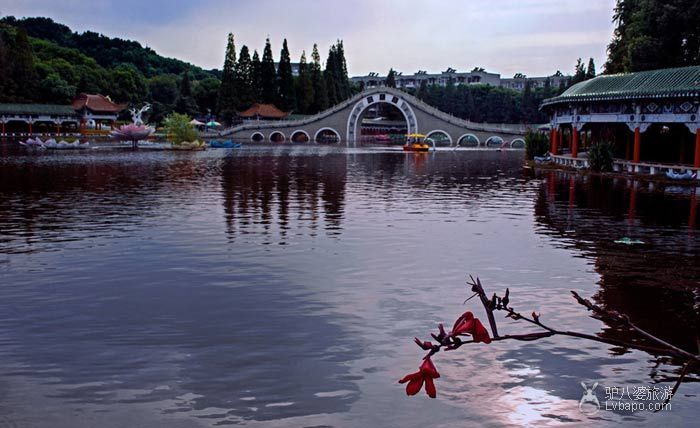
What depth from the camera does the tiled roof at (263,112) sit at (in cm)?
10856

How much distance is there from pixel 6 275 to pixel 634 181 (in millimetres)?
28562

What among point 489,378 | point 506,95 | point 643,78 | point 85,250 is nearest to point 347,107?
point 506,95

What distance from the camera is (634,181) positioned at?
33.0 meters

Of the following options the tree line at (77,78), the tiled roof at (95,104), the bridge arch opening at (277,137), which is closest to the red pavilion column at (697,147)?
the bridge arch opening at (277,137)

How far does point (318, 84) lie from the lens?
389 ft

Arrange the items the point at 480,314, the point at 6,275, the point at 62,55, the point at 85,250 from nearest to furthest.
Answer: the point at 480,314 → the point at 6,275 → the point at 85,250 → the point at 62,55

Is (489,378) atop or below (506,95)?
below

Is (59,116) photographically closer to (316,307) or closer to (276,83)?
(276,83)

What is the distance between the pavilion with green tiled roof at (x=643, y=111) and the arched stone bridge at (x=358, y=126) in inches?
2074

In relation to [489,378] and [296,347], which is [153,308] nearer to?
[296,347]

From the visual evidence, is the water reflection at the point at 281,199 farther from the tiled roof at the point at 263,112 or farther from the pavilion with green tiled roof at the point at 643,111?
the tiled roof at the point at 263,112

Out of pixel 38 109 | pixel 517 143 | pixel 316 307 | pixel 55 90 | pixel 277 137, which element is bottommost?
pixel 316 307

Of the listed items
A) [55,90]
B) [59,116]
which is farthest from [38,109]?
[55,90]

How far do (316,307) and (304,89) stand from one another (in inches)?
4284
